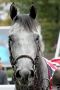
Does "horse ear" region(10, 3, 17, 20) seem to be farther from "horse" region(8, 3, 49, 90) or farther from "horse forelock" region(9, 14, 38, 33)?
"horse forelock" region(9, 14, 38, 33)

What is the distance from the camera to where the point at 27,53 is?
26.6ft

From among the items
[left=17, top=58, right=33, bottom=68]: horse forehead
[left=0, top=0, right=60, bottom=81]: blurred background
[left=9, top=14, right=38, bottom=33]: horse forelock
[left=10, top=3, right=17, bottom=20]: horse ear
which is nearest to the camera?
[left=17, top=58, right=33, bottom=68]: horse forehead

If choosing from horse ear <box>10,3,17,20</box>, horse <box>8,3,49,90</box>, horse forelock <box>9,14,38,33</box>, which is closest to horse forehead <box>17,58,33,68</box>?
horse <box>8,3,49,90</box>

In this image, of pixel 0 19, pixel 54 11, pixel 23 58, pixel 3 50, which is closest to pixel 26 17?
pixel 23 58

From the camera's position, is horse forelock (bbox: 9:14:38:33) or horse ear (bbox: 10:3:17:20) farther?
horse ear (bbox: 10:3:17:20)

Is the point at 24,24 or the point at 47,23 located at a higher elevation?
the point at 24,24

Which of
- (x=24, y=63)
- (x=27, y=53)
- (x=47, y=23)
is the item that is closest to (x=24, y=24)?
(x=27, y=53)

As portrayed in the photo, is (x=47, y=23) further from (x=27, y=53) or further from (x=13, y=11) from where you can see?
(x=27, y=53)

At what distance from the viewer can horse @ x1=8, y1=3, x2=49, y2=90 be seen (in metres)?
7.93

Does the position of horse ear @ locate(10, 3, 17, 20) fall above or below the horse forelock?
above

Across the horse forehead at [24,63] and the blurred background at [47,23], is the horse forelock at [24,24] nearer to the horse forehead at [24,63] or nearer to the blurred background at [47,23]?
the horse forehead at [24,63]

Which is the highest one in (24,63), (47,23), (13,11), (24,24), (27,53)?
(13,11)

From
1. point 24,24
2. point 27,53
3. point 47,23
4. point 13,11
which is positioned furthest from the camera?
point 47,23

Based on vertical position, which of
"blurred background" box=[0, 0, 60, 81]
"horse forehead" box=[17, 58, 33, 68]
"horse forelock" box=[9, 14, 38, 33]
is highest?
"horse forelock" box=[9, 14, 38, 33]
